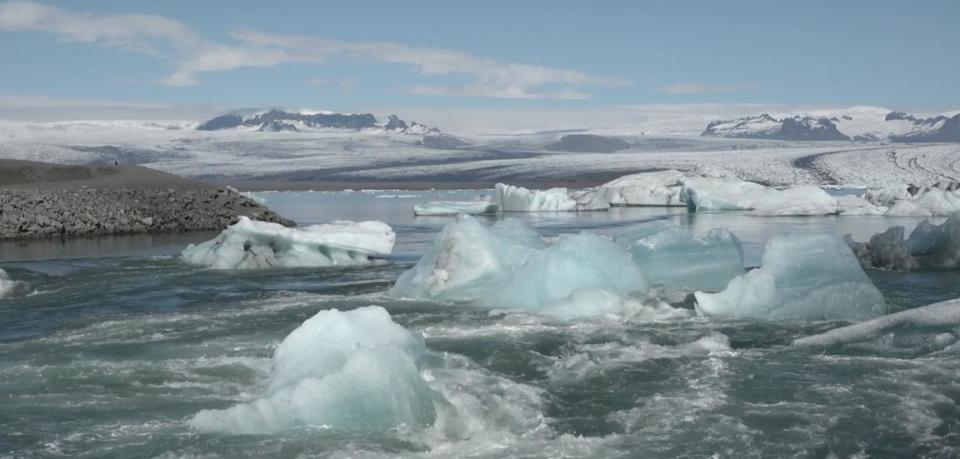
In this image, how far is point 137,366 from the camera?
25.1 ft

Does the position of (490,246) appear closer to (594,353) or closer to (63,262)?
(594,353)

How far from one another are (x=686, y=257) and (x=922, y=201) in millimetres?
19961

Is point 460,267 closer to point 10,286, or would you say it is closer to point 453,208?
point 10,286

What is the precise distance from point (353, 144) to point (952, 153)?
198 ft

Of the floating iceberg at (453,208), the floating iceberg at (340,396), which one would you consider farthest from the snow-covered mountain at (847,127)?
the floating iceberg at (340,396)

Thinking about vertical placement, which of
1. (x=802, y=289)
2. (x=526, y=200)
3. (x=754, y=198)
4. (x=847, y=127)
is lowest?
(x=526, y=200)

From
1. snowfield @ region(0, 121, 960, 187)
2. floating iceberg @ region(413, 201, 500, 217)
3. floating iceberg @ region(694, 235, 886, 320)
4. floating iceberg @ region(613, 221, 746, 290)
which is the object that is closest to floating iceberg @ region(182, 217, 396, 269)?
floating iceberg @ region(613, 221, 746, 290)

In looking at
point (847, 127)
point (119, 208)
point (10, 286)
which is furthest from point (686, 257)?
point (847, 127)

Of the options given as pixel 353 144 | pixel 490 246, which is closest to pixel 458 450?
pixel 490 246

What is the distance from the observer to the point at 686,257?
11.7 meters

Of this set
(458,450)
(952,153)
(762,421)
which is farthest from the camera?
(952,153)

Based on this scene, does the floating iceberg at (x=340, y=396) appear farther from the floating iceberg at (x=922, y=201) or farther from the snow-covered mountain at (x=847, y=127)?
the snow-covered mountain at (x=847, y=127)

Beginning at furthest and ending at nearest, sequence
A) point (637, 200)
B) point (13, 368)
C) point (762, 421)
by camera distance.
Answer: point (637, 200)
point (13, 368)
point (762, 421)

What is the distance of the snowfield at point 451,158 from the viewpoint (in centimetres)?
5609
